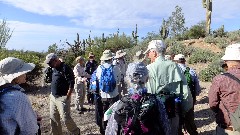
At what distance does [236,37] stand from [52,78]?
1769cm

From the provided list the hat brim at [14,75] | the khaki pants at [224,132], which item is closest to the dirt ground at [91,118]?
the khaki pants at [224,132]

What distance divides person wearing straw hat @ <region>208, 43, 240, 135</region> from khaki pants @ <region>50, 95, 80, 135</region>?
302cm

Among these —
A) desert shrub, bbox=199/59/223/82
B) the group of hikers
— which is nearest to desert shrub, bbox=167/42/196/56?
desert shrub, bbox=199/59/223/82

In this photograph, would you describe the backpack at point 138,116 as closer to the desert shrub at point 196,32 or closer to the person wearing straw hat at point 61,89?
the person wearing straw hat at point 61,89

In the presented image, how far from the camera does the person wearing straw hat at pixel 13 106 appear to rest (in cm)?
271

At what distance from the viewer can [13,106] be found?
2727 mm

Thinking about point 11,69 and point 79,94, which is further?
point 79,94

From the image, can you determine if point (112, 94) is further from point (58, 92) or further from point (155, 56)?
point (155, 56)

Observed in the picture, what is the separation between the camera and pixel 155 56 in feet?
13.0

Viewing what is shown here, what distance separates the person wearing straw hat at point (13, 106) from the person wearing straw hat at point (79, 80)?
546cm

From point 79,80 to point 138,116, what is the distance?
19.8 feet

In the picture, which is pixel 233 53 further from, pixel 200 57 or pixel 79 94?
pixel 200 57

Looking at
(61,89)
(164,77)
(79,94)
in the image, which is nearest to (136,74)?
(164,77)

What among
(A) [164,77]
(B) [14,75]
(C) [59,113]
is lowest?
(C) [59,113]
